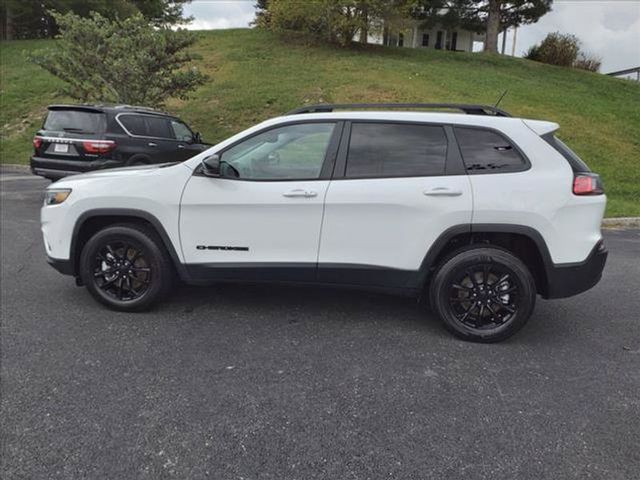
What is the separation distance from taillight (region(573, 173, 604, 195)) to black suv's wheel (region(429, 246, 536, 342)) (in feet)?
2.12


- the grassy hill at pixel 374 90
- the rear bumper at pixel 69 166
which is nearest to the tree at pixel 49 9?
the grassy hill at pixel 374 90

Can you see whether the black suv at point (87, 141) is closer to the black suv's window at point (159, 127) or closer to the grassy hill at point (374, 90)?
the black suv's window at point (159, 127)

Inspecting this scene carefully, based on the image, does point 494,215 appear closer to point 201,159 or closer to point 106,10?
point 201,159

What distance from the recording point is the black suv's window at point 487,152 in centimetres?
371

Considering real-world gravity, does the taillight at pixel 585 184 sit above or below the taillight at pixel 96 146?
above

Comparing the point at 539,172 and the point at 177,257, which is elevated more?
the point at 539,172

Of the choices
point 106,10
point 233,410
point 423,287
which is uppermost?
point 106,10

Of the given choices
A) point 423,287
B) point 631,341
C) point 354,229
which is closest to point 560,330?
point 631,341

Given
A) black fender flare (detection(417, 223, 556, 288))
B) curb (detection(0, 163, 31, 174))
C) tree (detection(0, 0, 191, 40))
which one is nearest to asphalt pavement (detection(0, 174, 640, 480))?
black fender flare (detection(417, 223, 556, 288))

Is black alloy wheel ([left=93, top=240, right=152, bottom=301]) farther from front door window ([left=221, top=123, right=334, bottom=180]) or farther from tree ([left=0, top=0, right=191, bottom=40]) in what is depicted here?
tree ([left=0, top=0, right=191, bottom=40])

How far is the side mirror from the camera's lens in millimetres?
3789

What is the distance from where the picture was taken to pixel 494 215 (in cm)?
365

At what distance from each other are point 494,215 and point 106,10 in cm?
3223

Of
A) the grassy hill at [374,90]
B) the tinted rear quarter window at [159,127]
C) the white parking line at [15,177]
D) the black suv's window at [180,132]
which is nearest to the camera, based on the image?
the tinted rear quarter window at [159,127]
